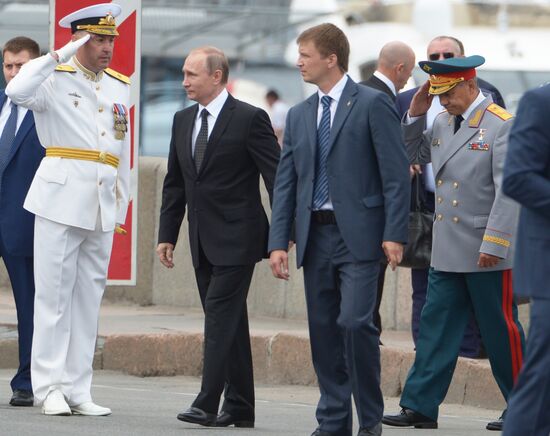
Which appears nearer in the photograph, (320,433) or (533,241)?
(533,241)

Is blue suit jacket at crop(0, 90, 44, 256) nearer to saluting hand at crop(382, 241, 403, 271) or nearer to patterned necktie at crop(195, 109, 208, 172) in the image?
patterned necktie at crop(195, 109, 208, 172)

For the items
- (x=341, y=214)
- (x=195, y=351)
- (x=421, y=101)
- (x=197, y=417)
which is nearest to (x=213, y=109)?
(x=421, y=101)

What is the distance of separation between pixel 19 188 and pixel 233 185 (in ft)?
3.72

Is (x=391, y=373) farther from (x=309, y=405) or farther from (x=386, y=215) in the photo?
(x=386, y=215)

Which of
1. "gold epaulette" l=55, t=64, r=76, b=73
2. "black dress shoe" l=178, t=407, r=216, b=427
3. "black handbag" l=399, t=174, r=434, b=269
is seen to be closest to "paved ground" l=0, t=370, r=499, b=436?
"black dress shoe" l=178, t=407, r=216, b=427

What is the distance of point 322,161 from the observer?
862 centimetres

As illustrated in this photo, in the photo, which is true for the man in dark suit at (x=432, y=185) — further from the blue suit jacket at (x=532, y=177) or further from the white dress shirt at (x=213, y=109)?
the blue suit jacket at (x=532, y=177)

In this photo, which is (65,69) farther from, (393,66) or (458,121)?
(393,66)

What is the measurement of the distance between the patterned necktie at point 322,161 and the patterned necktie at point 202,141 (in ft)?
3.00

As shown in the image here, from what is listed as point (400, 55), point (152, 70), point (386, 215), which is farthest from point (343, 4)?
point (386, 215)

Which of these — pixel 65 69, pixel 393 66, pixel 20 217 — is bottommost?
pixel 20 217

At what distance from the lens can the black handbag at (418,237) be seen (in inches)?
428

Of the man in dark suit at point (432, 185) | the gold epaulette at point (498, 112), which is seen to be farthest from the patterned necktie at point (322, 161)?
the man in dark suit at point (432, 185)

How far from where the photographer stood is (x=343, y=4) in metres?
49.6
